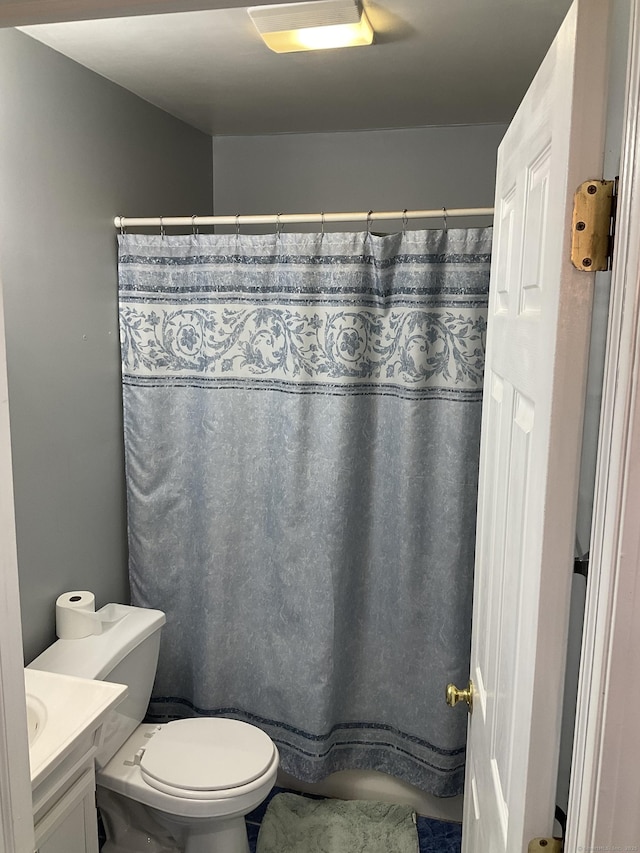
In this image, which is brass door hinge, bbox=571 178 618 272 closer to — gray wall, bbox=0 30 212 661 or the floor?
gray wall, bbox=0 30 212 661

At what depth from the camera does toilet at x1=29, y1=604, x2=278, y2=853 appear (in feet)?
6.40

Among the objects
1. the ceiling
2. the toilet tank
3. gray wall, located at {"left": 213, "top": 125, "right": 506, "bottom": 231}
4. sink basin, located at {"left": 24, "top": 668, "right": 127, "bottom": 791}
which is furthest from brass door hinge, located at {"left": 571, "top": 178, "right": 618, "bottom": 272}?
gray wall, located at {"left": 213, "top": 125, "right": 506, "bottom": 231}

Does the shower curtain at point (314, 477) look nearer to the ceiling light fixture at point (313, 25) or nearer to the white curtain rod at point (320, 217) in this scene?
the white curtain rod at point (320, 217)

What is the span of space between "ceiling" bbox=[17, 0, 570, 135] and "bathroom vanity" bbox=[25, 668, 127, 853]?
5.01ft

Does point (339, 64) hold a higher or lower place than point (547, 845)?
higher

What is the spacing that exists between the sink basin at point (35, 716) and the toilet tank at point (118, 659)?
0.67 feet

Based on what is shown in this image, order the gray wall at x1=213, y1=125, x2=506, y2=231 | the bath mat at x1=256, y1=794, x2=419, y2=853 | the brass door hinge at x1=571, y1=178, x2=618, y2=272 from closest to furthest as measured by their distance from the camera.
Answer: the brass door hinge at x1=571, y1=178, x2=618, y2=272 < the bath mat at x1=256, y1=794, x2=419, y2=853 < the gray wall at x1=213, y1=125, x2=506, y2=231

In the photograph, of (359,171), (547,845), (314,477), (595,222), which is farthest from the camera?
(359,171)

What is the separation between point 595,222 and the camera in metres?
0.75

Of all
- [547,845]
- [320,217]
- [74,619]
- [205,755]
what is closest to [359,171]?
[320,217]

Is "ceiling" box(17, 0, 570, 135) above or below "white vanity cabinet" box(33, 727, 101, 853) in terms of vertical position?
above

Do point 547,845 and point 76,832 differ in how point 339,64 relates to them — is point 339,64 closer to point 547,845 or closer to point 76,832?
point 547,845

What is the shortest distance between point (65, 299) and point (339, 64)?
1025mm

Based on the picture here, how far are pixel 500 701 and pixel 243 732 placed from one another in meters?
1.24
